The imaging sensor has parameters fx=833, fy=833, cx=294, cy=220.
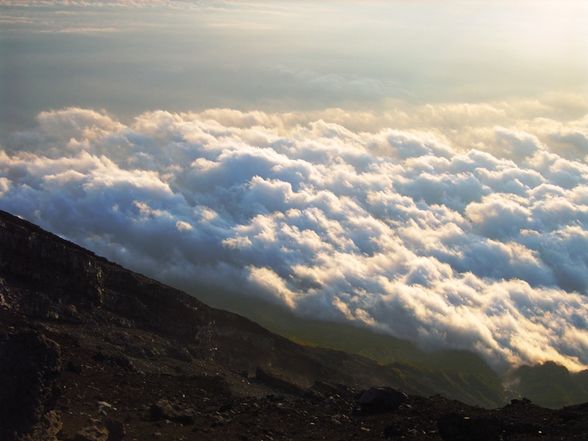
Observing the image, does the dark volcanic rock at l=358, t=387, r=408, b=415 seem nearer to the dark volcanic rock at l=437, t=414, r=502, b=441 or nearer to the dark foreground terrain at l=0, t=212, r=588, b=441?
the dark foreground terrain at l=0, t=212, r=588, b=441

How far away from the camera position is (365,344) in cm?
16375

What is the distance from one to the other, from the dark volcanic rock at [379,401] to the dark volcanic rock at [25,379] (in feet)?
44.4

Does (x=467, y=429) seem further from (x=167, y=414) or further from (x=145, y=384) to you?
(x=145, y=384)

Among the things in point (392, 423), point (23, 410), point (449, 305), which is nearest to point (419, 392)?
point (392, 423)

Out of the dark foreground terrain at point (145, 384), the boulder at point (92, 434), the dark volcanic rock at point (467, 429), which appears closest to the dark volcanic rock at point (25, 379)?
the dark foreground terrain at point (145, 384)

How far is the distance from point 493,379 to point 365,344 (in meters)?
25.9

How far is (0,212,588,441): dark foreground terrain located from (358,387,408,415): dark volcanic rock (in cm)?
5

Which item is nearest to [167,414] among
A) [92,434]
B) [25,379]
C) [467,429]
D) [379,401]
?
[92,434]

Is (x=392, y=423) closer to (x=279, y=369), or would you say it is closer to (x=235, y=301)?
(x=279, y=369)

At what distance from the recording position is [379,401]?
35.4 m

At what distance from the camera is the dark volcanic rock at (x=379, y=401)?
35094 mm

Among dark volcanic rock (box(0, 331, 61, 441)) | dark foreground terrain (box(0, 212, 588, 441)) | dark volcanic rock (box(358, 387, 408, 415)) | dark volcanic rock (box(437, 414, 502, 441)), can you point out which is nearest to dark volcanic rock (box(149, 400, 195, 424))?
dark foreground terrain (box(0, 212, 588, 441))

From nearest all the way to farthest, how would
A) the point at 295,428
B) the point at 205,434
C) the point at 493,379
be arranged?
the point at 205,434
the point at 295,428
the point at 493,379

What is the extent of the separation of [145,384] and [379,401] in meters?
10.0
